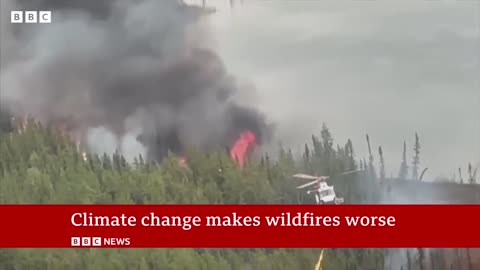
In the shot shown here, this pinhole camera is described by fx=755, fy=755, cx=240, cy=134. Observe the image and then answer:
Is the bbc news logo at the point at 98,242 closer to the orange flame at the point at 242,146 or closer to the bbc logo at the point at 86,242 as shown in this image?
the bbc logo at the point at 86,242

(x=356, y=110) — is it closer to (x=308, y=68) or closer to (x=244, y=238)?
(x=308, y=68)

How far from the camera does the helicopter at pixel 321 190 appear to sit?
222cm

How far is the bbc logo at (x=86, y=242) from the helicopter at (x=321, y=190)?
607mm

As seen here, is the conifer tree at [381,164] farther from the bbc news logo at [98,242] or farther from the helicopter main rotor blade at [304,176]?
the bbc news logo at [98,242]

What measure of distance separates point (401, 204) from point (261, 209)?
0.41m

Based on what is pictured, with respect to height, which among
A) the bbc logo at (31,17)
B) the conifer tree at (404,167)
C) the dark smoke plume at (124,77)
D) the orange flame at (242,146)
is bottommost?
the conifer tree at (404,167)

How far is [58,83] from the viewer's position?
7.34 feet

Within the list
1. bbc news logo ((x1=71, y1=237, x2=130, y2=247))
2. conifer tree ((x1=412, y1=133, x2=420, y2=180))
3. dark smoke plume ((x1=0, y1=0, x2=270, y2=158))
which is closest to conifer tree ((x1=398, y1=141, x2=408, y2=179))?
conifer tree ((x1=412, y1=133, x2=420, y2=180))

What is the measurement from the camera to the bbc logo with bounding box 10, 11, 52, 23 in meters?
2.21

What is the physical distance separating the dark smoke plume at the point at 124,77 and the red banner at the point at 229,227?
0.68 feet

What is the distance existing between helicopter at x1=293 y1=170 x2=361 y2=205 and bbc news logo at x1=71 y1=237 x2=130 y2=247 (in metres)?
0.54

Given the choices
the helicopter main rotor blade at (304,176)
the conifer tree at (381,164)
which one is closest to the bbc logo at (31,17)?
the helicopter main rotor blade at (304,176)

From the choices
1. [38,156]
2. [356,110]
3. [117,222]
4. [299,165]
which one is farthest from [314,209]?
[38,156]

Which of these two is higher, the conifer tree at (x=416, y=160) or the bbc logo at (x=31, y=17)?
the bbc logo at (x=31, y=17)
